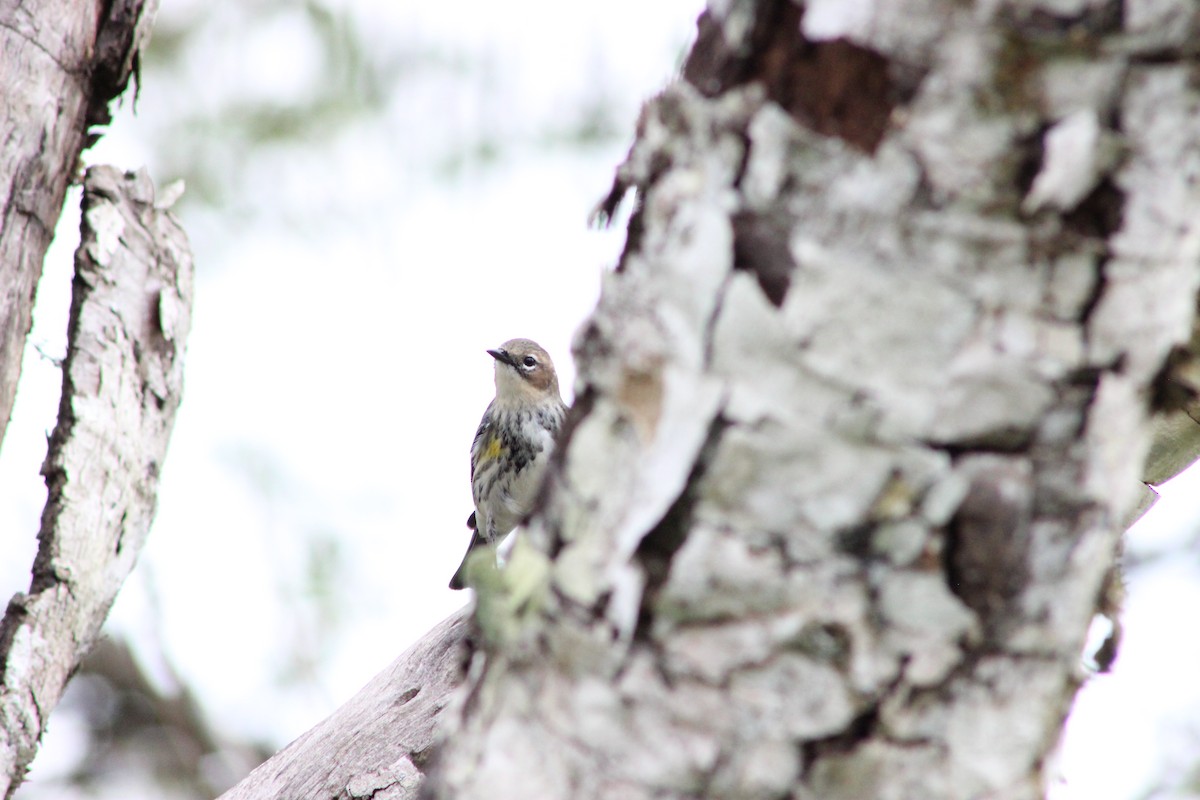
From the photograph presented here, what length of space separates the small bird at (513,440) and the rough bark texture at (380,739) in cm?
394

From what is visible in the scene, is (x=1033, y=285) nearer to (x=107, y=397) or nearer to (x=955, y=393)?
(x=955, y=393)

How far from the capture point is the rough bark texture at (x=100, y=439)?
2732mm

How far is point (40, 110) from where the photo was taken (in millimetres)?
2725

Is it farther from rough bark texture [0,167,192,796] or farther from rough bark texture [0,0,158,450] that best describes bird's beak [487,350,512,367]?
rough bark texture [0,0,158,450]

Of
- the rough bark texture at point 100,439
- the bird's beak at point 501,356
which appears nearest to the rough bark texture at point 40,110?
the rough bark texture at point 100,439

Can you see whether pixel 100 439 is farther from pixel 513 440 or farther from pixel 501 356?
pixel 513 440

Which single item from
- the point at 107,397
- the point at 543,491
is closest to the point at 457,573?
the point at 107,397

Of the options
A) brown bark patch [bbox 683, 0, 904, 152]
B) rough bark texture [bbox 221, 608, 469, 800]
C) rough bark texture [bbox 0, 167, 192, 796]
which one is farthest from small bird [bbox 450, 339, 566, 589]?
brown bark patch [bbox 683, 0, 904, 152]

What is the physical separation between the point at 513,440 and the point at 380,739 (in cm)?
479

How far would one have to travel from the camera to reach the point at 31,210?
2.70 metres

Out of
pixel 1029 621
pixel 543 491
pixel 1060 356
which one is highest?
pixel 543 491

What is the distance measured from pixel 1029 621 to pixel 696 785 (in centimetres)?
37

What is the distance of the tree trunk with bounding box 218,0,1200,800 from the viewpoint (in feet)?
3.81

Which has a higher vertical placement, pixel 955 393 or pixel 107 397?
pixel 107 397
